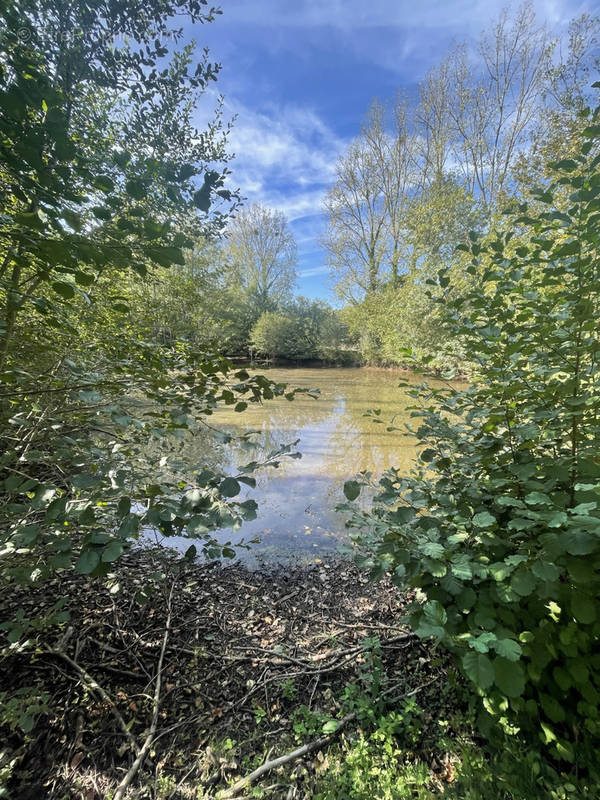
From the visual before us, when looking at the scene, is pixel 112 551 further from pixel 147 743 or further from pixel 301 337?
pixel 301 337

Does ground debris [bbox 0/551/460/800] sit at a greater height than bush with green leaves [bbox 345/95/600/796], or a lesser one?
lesser

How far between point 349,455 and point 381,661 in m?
3.51

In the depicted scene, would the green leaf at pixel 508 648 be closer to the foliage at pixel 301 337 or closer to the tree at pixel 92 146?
the tree at pixel 92 146

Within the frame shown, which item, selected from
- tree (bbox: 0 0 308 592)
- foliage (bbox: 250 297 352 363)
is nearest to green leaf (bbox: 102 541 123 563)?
tree (bbox: 0 0 308 592)

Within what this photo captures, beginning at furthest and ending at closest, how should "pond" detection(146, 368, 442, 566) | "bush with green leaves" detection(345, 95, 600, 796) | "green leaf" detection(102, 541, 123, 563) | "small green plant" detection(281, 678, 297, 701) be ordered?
"pond" detection(146, 368, 442, 566)
"small green plant" detection(281, 678, 297, 701)
"bush with green leaves" detection(345, 95, 600, 796)
"green leaf" detection(102, 541, 123, 563)

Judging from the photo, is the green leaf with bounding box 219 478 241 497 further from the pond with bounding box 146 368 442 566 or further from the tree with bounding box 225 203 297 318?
the tree with bounding box 225 203 297 318

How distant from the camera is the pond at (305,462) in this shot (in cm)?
→ 270

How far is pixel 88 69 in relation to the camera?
1043 millimetres

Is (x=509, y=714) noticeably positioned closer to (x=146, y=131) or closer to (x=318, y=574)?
(x=318, y=574)

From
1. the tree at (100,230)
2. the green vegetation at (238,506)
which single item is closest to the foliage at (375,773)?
the green vegetation at (238,506)

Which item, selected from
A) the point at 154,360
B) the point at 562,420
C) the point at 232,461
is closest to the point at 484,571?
the point at 562,420

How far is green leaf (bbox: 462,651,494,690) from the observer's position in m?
0.62

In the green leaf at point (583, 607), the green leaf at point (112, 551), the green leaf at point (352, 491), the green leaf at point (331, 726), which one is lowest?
the green leaf at point (331, 726)

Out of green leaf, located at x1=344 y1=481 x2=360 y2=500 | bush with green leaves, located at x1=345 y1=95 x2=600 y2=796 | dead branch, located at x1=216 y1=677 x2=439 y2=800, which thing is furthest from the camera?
dead branch, located at x1=216 y1=677 x2=439 y2=800
